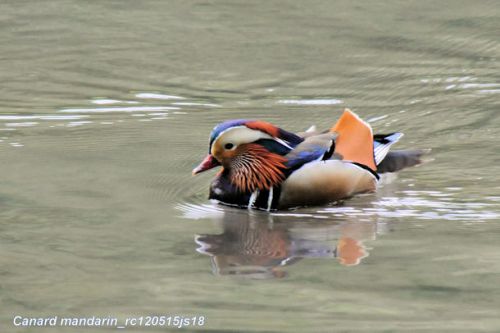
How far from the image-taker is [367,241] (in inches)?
322

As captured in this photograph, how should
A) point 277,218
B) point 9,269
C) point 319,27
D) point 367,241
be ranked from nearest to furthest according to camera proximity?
point 9,269
point 367,241
point 277,218
point 319,27

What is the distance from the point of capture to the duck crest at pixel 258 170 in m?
9.12

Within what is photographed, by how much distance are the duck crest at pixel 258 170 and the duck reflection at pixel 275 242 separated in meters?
0.23

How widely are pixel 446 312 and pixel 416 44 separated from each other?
320 inches

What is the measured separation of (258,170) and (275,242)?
0.98 meters

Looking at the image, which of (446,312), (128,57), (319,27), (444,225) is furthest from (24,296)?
(319,27)

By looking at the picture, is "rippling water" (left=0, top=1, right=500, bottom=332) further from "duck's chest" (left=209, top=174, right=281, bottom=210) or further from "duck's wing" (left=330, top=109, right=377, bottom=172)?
"duck's wing" (left=330, top=109, right=377, bottom=172)

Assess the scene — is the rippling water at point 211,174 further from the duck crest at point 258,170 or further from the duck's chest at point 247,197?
the duck crest at point 258,170

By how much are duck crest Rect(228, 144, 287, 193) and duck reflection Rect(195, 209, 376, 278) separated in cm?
23

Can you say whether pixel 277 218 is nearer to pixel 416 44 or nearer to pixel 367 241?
pixel 367 241

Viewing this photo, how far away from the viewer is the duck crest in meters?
9.12

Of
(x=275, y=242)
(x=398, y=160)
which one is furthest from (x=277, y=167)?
(x=398, y=160)

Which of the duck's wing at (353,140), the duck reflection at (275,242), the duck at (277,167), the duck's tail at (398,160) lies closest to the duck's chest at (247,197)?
the duck at (277,167)

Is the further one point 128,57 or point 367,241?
point 128,57
